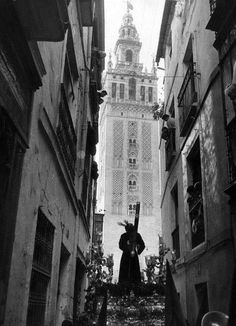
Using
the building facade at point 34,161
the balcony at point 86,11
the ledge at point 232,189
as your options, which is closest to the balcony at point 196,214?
the ledge at point 232,189

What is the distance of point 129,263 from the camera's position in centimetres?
995

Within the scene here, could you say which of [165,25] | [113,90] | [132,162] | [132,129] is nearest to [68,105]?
[165,25]

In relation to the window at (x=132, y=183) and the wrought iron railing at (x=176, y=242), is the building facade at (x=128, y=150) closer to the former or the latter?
the window at (x=132, y=183)

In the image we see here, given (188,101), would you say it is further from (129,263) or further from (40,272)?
(40,272)

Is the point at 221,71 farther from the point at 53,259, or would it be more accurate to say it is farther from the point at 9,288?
the point at 9,288

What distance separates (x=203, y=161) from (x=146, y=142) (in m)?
54.1

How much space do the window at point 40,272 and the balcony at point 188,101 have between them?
4276 mm

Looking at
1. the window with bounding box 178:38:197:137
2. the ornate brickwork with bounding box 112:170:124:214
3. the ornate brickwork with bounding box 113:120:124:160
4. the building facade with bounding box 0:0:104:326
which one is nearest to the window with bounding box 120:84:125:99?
the ornate brickwork with bounding box 113:120:124:160

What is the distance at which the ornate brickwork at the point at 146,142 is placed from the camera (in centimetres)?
6125

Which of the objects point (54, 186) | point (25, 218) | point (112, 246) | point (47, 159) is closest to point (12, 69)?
point (25, 218)

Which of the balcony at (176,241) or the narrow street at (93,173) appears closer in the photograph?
the narrow street at (93,173)

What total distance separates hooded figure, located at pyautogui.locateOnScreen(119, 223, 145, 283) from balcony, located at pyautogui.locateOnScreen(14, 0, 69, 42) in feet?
21.6

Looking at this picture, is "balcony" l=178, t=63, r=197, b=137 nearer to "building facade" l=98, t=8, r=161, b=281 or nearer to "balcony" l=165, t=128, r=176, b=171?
"balcony" l=165, t=128, r=176, b=171

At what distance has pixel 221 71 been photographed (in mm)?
7336
